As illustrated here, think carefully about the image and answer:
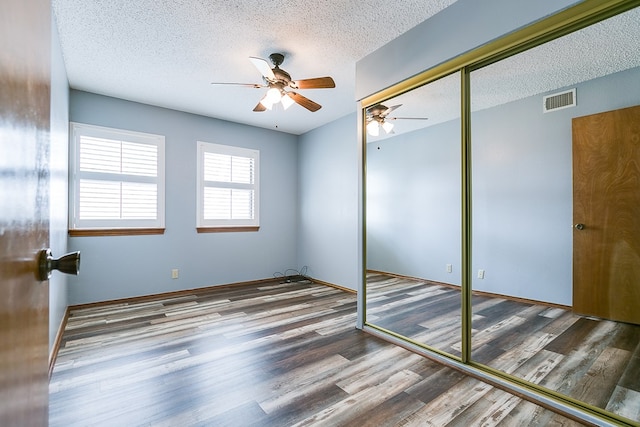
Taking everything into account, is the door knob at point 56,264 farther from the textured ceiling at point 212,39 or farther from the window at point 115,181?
the window at point 115,181

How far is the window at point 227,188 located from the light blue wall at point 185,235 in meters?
0.11

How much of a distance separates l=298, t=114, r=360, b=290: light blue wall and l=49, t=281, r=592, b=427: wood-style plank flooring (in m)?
1.40

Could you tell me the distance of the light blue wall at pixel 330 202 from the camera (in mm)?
4398

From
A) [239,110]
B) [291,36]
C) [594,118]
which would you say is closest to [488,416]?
[594,118]

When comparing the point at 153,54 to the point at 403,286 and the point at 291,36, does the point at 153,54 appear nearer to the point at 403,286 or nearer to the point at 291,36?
the point at 291,36

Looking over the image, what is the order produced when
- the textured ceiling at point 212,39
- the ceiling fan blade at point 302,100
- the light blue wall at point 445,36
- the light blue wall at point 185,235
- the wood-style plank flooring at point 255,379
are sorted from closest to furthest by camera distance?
1. the wood-style plank flooring at point 255,379
2. the light blue wall at point 445,36
3. the textured ceiling at point 212,39
4. the ceiling fan blade at point 302,100
5. the light blue wall at point 185,235

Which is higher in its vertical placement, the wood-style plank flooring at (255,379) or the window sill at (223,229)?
the window sill at (223,229)

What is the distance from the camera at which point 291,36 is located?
99.7 inches

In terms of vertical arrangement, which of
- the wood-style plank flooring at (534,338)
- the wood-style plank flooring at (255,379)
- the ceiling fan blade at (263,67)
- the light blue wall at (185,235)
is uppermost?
the ceiling fan blade at (263,67)

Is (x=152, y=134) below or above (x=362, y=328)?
above

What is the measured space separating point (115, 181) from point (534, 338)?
4785 mm

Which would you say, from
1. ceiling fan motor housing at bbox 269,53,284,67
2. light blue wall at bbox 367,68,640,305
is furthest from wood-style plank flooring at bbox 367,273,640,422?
ceiling fan motor housing at bbox 269,53,284,67

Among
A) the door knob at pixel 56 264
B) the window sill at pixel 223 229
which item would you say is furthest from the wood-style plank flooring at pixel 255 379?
the window sill at pixel 223 229

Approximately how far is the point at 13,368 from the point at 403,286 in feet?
11.2
